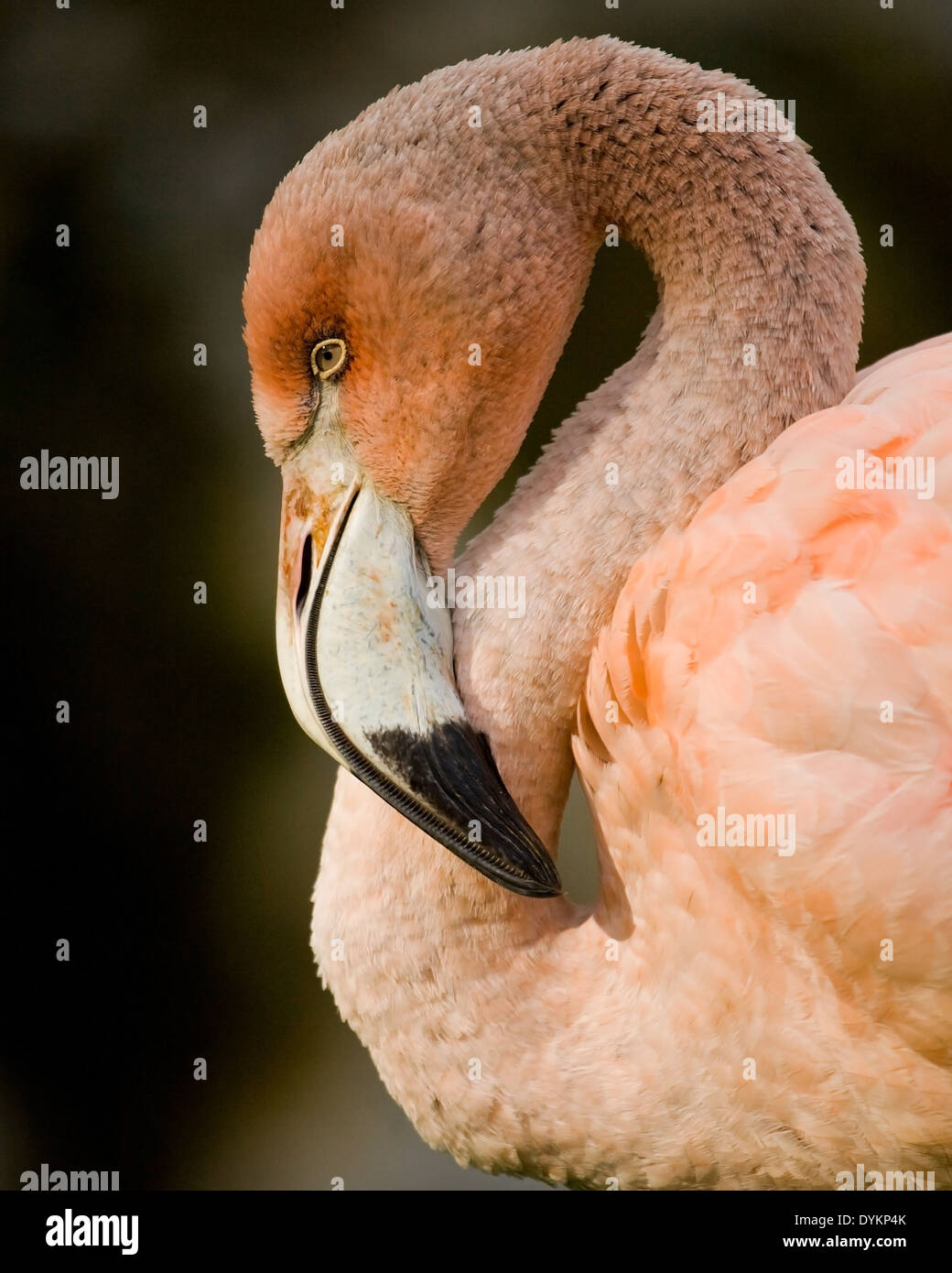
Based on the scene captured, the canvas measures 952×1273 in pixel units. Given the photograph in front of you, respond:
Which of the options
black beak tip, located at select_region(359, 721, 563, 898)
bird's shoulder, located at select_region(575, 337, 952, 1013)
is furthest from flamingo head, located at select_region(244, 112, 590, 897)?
bird's shoulder, located at select_region(575, 337, 952, 1013)

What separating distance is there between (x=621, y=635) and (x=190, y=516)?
1.65 m

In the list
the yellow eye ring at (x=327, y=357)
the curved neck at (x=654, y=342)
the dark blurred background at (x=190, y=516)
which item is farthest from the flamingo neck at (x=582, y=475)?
the dark blurred background at (x=190, y=516)

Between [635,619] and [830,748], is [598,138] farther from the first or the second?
[830,748]

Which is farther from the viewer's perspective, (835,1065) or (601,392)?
(601,392)

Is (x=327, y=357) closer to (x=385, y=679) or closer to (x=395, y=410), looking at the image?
Answer: (x=395, y=410)

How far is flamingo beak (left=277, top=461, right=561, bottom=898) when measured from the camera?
979mm

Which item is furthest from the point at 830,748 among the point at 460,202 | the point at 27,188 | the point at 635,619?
the point at 27,188

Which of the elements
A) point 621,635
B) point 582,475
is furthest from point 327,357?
point 621,635

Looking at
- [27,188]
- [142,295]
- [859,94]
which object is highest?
[859,94]

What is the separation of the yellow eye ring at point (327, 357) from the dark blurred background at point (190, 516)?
1.34m

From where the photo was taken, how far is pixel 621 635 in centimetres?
101

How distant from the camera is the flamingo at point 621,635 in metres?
0.90

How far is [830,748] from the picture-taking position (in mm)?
902

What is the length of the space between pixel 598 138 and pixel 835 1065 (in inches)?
32.3
